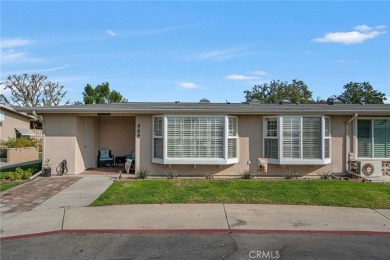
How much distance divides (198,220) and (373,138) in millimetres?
9025

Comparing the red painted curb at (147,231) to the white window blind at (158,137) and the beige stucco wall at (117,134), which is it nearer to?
the white window blind at (158,137)

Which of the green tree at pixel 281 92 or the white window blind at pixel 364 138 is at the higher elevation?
the green tree at pixel 281 92

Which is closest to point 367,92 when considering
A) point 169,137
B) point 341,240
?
point 169,137

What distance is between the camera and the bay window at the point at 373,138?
44.1 feet

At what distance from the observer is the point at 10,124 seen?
26.2m

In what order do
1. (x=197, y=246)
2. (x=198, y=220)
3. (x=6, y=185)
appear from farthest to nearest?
1. (x=6, y=185)
2. (x=198, y=220)
3. (x=197, y=246)

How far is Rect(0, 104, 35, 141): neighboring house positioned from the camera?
82.7 feet

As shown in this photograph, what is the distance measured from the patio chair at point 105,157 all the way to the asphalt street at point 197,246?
9554 mm

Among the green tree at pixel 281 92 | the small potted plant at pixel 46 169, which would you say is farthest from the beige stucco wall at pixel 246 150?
the green tree at pixel 281 92

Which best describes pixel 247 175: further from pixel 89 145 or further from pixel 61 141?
pixel 61 141

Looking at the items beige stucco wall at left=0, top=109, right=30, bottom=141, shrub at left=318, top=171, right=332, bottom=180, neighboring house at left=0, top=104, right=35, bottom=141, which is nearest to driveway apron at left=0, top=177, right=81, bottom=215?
shrub at left=318, top=171, right=332, bottom=180

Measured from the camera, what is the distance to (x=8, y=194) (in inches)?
402

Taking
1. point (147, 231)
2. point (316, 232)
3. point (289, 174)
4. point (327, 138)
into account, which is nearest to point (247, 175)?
point (289, 174)

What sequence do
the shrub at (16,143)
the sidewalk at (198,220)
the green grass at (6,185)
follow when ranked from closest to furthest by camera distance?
1. the sidewalk at (198,220)
2. the green grass at (6,185)
3. the shrub at (16,143)
